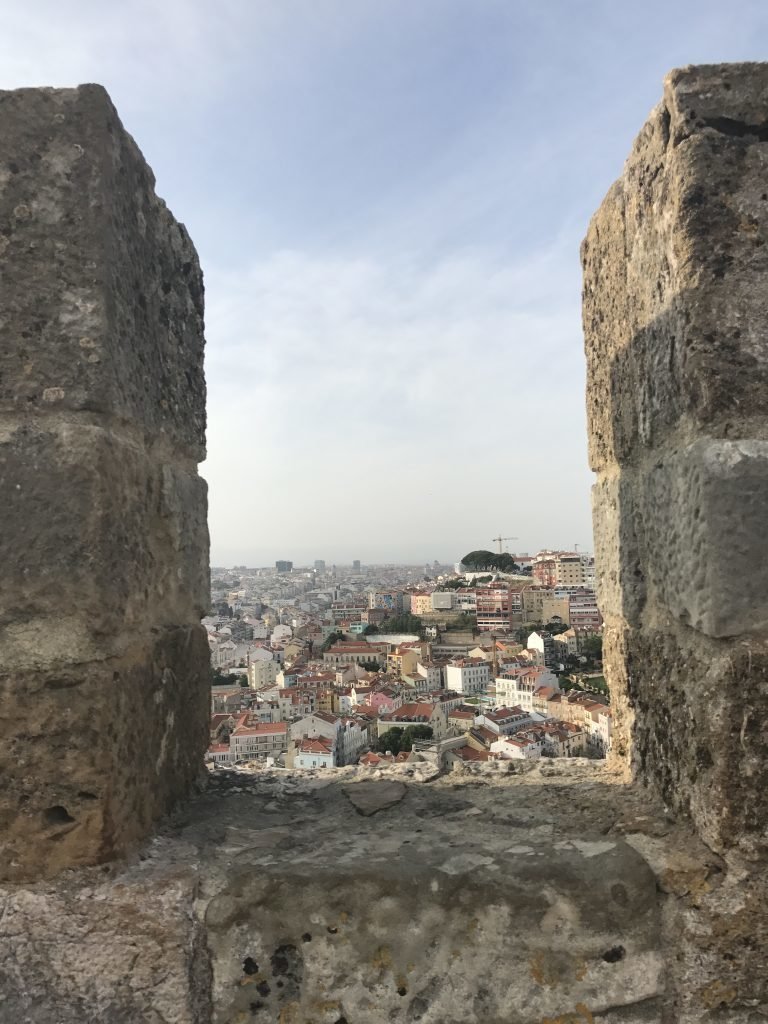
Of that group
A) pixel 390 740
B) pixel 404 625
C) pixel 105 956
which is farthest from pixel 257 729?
pixel 404 625

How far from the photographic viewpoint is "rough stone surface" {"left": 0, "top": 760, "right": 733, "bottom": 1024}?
5.38ft

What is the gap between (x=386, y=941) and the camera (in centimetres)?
166

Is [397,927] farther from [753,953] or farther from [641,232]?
[641,232]

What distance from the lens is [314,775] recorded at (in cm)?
250

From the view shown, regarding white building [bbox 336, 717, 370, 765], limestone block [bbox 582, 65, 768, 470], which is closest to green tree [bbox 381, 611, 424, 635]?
white building [bbox 336, 717, 370, 765]

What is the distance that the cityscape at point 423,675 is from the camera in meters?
24.0

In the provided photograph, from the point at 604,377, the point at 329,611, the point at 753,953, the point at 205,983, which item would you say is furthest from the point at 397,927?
the point at 329,611

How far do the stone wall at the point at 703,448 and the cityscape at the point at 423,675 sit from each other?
72cm

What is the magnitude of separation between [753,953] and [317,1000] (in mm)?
931

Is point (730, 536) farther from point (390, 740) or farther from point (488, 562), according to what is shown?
point (488, 562)

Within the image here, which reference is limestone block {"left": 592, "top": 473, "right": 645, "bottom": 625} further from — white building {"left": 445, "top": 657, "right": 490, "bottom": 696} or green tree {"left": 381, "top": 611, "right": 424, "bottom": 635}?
green tree {"left": 381, "top": 611, "right": 424, "bottom": 635}

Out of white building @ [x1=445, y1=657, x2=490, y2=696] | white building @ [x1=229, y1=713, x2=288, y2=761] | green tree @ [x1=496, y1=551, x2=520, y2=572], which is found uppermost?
green tree @ [x1=496, y1=551, x2=520, y2=572]

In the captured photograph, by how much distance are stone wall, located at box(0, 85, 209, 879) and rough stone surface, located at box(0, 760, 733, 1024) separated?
18 centimetres

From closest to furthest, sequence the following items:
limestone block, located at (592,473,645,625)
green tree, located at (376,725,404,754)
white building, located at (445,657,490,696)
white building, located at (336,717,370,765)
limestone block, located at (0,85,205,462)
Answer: limestone block, located at (0,85,205,462) < limestone block, located at (592,473,645,625) < white building, located at (336,717,370,765) < green tree, located at (376,725,404,754) < white building, located at (445,657,490,696)
